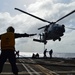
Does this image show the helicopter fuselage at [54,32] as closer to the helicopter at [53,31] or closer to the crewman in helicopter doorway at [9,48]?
the helicopter at [53,31]

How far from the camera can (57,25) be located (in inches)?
2100

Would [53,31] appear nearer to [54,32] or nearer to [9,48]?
[54,32]

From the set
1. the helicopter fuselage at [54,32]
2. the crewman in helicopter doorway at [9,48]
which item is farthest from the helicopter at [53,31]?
the crewman in helicopter doorway at [9,48]

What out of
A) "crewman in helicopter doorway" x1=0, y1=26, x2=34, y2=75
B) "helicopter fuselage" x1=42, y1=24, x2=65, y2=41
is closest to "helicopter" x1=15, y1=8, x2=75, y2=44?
"helicopter fuselage" x1=42, y1=24, x2=65, y2=41

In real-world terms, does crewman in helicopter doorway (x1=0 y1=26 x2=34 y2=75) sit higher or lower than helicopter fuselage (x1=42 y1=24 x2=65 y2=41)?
lower

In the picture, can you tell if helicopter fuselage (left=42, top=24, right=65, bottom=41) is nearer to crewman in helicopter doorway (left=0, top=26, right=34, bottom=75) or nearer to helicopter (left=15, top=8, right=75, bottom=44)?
helicopter (left=15, top=8, right=75, bottom=44)

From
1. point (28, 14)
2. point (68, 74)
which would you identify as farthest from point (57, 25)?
point (68, 74)

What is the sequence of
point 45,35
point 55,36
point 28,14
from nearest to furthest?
point 55,36
point 45,35
point 28,14

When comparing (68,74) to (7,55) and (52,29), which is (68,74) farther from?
(52,29)

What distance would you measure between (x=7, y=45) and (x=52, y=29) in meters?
42.0

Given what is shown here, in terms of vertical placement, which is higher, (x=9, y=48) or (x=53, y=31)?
(x=53, y=31)

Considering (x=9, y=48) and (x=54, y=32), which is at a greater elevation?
(x=54, y=32)

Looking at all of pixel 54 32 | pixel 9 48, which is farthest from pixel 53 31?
pixel 9 48

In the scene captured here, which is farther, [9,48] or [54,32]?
[54,32]
